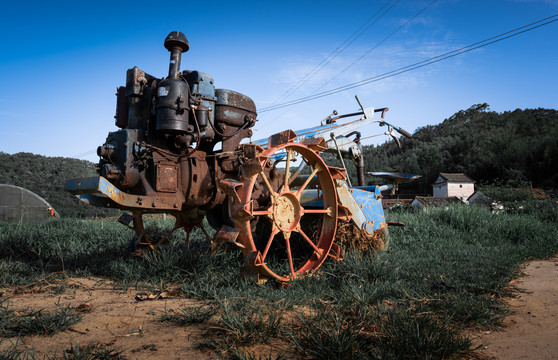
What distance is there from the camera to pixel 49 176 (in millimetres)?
22438

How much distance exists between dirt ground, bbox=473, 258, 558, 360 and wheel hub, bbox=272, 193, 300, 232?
1.80m

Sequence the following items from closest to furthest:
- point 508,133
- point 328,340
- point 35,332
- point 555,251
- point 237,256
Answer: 1. point 328,340
2. point 35,332
3. point 237,256
4. point 555,251
5. point 508,133

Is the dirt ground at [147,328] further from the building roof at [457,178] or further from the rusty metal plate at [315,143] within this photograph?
the building roof at [457,178]

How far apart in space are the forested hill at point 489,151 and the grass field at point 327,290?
23.7 metres

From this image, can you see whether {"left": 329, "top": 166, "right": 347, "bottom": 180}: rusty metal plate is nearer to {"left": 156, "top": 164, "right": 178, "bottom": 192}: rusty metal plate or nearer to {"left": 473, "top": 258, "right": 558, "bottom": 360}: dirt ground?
{"left": 156, "top": 164, "right": 178, "bottom": 192}: rusty metal plate

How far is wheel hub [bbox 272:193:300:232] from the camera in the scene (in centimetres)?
351

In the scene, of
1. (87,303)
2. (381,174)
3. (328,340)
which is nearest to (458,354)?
(328,340)

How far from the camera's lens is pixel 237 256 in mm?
4418

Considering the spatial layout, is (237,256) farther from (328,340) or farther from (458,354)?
(458,354)

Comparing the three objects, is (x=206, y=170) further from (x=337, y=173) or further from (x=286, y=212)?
(x=337, y=173)

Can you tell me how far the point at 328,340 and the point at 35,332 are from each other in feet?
5.98

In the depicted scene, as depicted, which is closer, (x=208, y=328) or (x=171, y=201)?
(x=208, y=328)

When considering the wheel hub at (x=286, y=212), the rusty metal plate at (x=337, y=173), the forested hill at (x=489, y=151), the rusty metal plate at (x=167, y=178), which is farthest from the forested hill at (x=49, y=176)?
the forested hill at (x=489, y=151)

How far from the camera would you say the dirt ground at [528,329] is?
226cm
